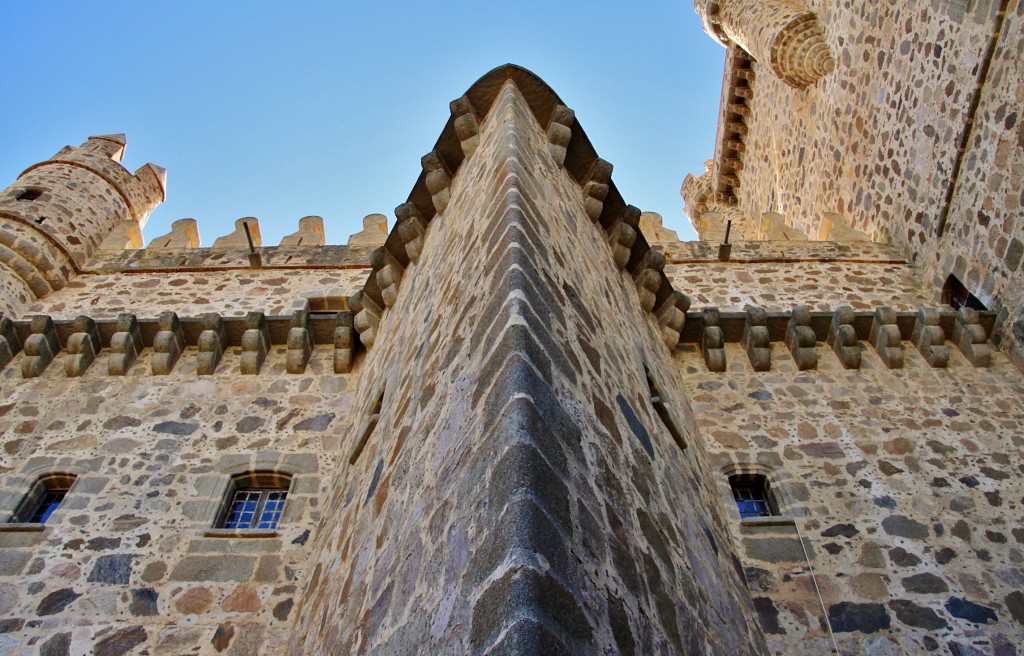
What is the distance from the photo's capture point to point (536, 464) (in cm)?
234

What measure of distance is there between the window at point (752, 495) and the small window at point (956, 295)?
160 inches

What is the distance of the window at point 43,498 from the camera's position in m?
6.04

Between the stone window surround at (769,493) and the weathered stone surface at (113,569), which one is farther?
the stone window surround at (769,493)

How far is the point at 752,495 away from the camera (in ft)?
21.1

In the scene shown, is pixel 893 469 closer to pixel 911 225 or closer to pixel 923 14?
pixel 911 225

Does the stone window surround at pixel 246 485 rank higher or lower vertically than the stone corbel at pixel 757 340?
lower

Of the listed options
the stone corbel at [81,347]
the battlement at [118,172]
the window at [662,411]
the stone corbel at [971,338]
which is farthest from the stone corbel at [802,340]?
the battlement at [118,172]

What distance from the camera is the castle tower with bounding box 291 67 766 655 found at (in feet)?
6.95

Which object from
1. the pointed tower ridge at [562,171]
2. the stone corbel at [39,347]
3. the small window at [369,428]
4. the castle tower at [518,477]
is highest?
the pointed tower ridge at [562,171]

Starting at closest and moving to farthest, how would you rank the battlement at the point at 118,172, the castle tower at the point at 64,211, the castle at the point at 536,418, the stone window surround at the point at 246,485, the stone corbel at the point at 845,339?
the castle at the point at 536,418 < the stone window surround at the point at 246,485 < the stone corbel at the point at 845,339 < the castle tower at the point at 64,211 < the battlement at the point at 118,172

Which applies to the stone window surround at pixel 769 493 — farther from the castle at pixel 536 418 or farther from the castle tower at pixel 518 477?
the castle tower at pixel 518 477

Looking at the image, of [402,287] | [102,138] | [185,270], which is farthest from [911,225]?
[102,138]

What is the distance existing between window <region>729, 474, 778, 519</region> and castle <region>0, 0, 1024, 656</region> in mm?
25

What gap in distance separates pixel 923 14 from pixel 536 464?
991 centimetres
